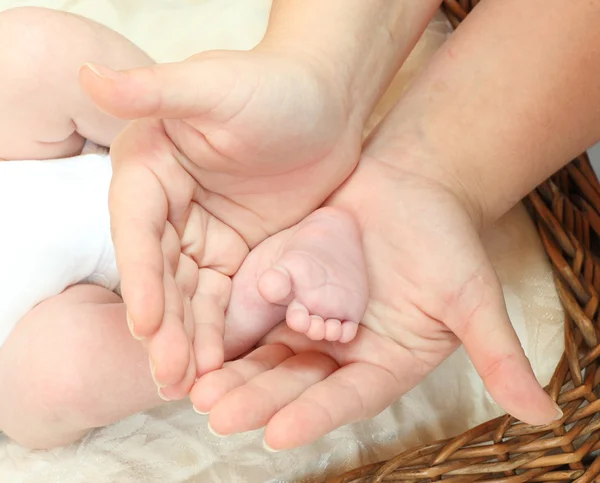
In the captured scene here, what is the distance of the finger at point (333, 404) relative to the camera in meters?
0.51

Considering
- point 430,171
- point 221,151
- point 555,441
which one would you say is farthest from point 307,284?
point 555,441

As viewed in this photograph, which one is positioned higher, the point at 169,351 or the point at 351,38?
the point at 351,38

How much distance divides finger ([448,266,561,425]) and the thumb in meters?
0.27

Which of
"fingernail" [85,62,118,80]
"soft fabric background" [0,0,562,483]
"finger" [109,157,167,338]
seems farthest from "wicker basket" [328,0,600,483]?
"fingernail" [85,62,118,80]

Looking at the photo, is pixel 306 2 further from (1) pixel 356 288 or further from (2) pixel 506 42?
(1) pixel 356 288

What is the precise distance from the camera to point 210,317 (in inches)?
23.0

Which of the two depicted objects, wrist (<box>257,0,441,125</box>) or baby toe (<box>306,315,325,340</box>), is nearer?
baby toe (<box>306,315,325,340</box>)

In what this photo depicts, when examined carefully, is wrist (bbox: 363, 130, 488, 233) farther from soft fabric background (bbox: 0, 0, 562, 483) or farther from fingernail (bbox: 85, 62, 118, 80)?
fingernail (bbox: 85, 62, 118, 80)

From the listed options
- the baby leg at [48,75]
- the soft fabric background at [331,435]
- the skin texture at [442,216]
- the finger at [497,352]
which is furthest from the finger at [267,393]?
the baby leg at [48,75]

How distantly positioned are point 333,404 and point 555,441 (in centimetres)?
30

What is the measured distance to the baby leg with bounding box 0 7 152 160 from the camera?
78 cm

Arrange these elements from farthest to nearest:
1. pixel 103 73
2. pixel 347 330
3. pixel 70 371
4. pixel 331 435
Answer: pixel 331 435 < pixel 70 371 < pixel 347 330 < pixel 103 73

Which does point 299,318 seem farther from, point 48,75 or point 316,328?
point 48,75

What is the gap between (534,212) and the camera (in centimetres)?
93
